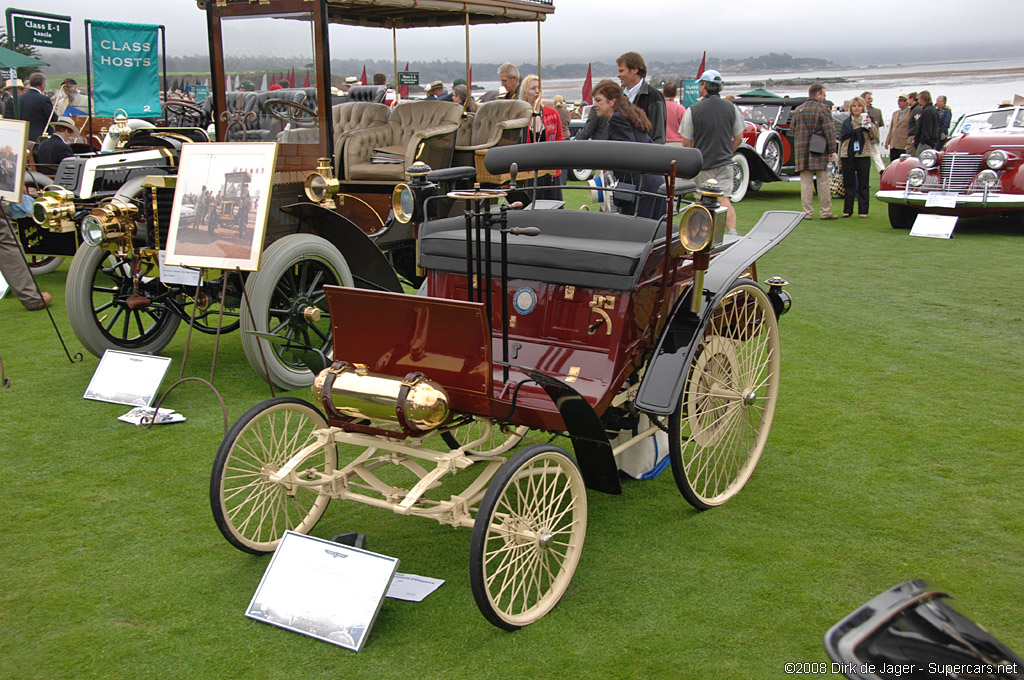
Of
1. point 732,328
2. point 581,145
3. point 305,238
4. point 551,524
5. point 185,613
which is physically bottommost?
point 185,613

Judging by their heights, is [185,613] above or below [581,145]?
below

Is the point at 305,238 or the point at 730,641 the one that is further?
the point at 305,238

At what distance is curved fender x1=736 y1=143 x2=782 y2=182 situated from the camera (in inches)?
480

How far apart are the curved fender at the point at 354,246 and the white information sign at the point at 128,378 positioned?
1.15 m

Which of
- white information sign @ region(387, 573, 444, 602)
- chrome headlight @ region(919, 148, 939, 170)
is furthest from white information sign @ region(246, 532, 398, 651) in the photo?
A: chrome headlight @ region(919, 148, 939, 170)

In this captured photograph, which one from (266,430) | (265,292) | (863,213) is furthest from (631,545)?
(863,213)

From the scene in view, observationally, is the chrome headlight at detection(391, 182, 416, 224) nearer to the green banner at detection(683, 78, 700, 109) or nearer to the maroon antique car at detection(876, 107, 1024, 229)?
the maroon antique car at detection(876, 107, 1024, 229)

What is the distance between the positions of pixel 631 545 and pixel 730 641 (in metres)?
0.63

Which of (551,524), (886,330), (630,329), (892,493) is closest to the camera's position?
(551,524)

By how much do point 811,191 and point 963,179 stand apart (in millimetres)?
1700

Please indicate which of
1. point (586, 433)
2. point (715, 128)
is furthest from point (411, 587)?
point (715, 128)

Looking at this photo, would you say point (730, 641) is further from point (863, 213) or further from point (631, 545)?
point (863, 213)

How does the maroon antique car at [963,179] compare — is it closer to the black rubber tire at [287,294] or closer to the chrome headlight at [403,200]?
the black rubber tire at [287,294]

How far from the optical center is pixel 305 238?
15.3ft
